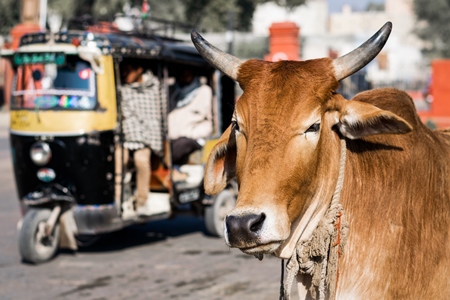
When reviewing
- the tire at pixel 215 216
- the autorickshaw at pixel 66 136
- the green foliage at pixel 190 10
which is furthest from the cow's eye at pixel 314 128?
the green foliage at pixel 190 10

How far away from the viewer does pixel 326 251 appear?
3525 mm

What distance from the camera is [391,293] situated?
11.6 ft

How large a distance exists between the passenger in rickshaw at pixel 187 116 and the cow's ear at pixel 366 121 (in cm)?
628

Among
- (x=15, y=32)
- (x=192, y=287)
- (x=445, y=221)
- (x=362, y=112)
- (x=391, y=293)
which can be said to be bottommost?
(x=192, y=287)

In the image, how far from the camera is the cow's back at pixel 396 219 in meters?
3.56

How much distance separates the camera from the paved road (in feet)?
24.1

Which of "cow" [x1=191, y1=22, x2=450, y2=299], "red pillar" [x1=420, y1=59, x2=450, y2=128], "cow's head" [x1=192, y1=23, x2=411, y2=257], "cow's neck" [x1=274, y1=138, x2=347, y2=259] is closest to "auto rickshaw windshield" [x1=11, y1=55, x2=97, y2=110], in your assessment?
"cow" [x1=191, y1=22, x2=450, y2=299]

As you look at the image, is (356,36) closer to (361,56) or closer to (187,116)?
(187,116)

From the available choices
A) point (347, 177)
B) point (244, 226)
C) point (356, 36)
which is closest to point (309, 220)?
point (347, 177)

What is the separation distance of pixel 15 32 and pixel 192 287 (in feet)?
48.6

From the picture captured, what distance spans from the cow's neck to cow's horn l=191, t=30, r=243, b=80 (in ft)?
1.98

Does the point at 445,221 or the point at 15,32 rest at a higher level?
the point at 15,32

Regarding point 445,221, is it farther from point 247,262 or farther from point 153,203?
point 153,203

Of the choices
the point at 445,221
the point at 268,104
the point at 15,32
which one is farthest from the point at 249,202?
the point at 15,32
